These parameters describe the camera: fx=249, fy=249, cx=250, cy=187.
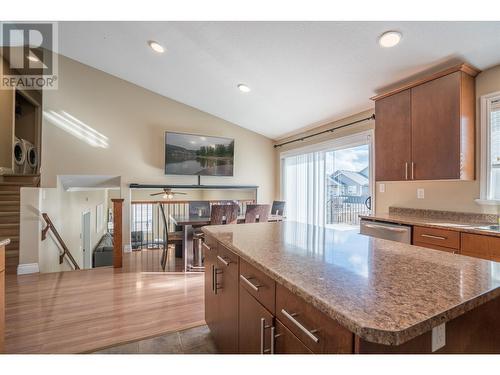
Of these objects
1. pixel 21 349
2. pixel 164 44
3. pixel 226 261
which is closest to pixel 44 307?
pixel 21 349

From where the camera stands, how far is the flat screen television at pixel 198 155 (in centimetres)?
505

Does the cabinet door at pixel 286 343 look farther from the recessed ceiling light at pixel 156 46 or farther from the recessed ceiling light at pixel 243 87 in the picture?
the recessed ceiling light at pixel 156 46

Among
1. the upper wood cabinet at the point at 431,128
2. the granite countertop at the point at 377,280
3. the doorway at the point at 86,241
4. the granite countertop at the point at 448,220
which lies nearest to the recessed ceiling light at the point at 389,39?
the upper wood cabinet at the point at 431,128

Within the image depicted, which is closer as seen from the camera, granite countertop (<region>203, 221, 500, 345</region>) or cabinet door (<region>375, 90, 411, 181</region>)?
granite countertop (<region>203, 221, 500, 345</region>)

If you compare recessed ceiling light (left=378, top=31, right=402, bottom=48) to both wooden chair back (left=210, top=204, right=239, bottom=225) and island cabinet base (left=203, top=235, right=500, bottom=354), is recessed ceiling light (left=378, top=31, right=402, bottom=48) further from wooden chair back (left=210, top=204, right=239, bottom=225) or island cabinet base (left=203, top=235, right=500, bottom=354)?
wooden chair back (left=210, top=204, right=239, bottom=225)

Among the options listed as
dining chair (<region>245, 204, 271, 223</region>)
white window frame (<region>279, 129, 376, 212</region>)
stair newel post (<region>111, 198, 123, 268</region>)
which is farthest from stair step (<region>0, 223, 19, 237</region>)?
white window frame (<region>279, 129, 376, 212</region>)

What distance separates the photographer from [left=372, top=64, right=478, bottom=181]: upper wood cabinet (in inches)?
91.0

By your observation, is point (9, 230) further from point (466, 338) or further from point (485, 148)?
point (485, 148)

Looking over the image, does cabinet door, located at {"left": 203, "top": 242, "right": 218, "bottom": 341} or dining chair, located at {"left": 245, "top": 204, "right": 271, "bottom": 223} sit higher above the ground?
dining chair, located at {"left": 245, "top": 204, "right": 271, "bottom": 223}

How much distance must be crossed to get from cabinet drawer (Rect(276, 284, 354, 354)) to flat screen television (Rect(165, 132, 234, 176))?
14.7 feet

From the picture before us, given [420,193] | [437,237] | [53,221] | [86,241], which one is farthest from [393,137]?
[86,241]

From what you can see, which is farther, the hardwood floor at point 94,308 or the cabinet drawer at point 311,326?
the hardwood floor at point 94,308

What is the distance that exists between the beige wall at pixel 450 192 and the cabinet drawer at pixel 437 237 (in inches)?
24.5

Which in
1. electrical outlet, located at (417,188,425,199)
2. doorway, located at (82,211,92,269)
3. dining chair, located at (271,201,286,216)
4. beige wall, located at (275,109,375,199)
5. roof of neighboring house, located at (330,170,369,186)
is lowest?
doorway, located at (82,211,92,269)
